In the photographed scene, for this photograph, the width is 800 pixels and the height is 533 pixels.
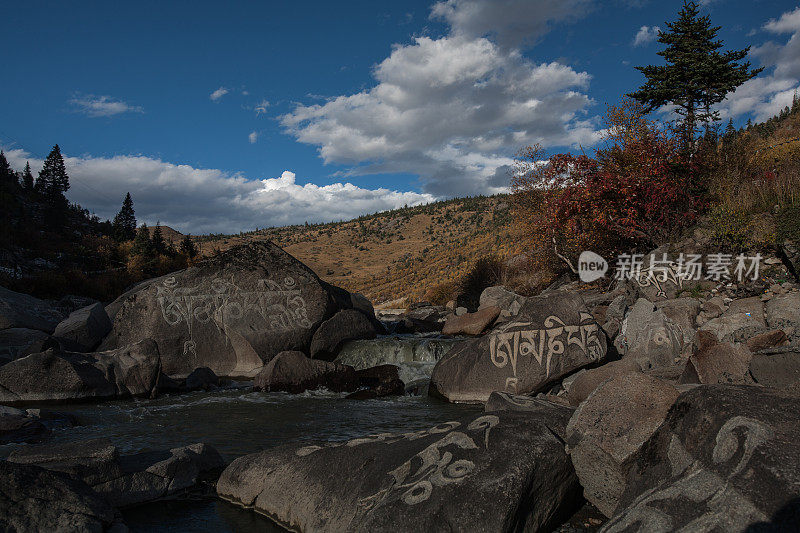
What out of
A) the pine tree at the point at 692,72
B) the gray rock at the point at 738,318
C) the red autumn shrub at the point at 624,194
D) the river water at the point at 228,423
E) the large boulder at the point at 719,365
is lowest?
the river water at the point at 228,423

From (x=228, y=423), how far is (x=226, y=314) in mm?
5530

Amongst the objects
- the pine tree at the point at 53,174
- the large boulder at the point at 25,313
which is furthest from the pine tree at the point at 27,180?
the large boulder at the point at 25,313

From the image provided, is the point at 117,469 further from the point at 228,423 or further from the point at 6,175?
the point at 6,175

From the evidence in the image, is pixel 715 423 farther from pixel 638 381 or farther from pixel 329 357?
pixel 329 357

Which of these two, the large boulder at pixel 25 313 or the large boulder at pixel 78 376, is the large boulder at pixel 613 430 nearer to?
the large boulder at pixel 78 376

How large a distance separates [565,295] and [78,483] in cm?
927

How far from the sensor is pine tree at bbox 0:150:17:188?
153ft

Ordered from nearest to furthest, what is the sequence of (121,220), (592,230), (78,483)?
(78,483) → (592,230) → (121,220)

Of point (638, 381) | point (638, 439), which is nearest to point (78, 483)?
point (638, 439)

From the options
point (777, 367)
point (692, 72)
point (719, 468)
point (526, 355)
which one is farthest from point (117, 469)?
point (692, 72)

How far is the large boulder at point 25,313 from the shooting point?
43.2 ft

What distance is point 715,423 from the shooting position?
135 inches

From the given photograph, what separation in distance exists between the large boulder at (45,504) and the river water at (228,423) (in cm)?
88

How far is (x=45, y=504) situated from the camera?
369cm
